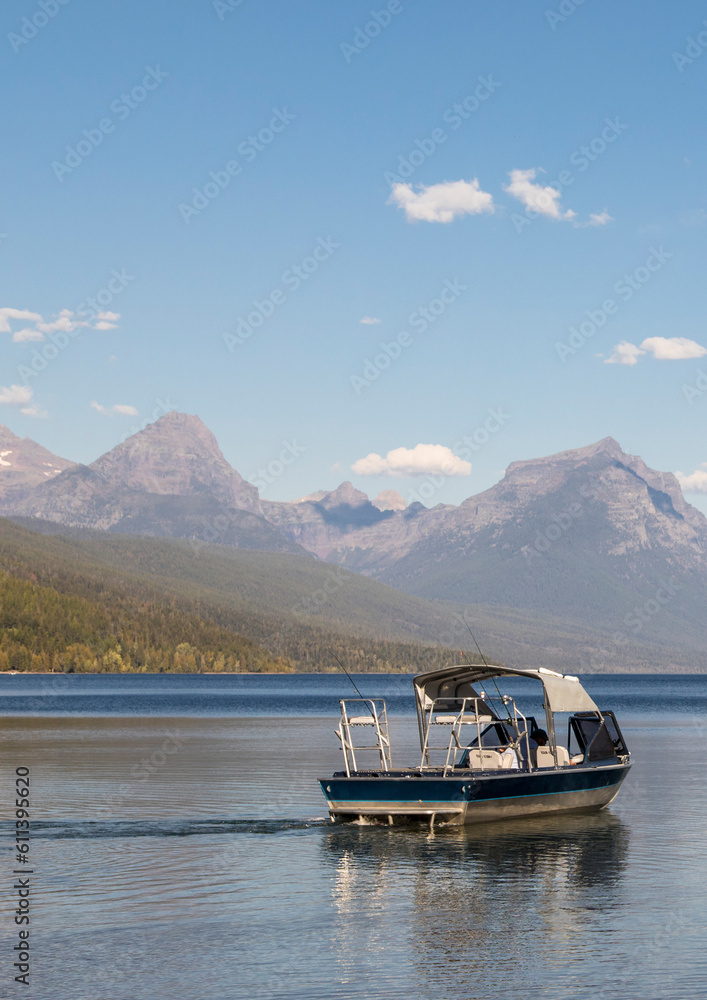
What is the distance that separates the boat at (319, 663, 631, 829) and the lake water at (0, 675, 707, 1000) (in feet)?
2.49

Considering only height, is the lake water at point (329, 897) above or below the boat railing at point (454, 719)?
below

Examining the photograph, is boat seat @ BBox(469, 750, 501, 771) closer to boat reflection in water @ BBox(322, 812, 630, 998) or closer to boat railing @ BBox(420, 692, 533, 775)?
boat railing @ BBox(420, 692, 533, 775)

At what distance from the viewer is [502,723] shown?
44.2 m

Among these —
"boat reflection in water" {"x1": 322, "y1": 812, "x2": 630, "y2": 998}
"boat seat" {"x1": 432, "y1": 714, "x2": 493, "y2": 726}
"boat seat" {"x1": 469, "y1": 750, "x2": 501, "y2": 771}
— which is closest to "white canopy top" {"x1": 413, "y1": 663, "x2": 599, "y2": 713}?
"boat seat" {"x1": 432, "y1": 714, "x2": 493, "y2": 726}

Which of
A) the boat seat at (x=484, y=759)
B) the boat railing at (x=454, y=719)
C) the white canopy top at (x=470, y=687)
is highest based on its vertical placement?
the white canopy top at (x=470, y=687)

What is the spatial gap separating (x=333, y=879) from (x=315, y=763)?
31321mm

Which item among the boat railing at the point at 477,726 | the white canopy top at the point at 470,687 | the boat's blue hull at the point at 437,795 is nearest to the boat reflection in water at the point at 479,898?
the boat's blue hull at the point at 437,795

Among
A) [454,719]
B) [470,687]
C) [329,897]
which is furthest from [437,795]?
[329,897]

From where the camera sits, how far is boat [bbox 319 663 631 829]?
122 ft

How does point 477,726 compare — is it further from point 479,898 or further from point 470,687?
point 479,898

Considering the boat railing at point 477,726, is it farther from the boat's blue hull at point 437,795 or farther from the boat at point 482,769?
the boat's blue hull at point 437,795

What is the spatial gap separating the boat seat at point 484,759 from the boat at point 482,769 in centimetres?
4

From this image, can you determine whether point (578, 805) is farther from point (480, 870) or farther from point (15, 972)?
point (15, 972)

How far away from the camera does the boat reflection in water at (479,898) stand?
21.8 m
